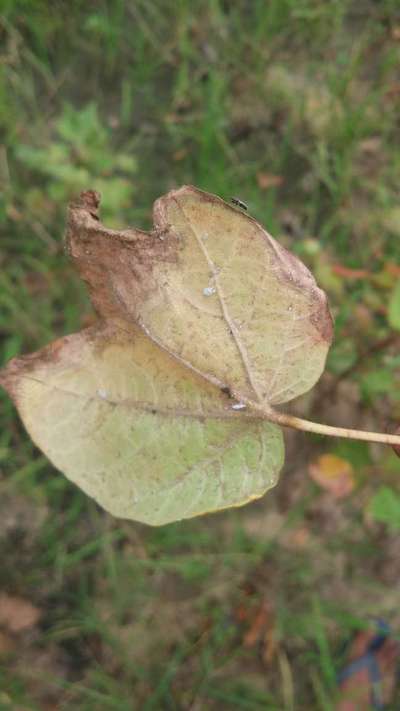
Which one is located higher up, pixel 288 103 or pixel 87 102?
pixel 87 102

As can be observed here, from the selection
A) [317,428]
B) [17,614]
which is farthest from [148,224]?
[317,428]

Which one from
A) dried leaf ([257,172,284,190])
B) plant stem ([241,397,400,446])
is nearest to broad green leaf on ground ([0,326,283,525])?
plant stem ([241,397,400,446])

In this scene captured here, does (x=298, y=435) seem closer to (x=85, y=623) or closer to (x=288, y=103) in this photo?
(x=85, y=623)

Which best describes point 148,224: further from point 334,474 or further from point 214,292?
point 214,292

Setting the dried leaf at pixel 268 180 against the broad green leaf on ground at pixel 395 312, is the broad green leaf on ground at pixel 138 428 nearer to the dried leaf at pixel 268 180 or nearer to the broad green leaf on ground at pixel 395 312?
the broad green leaf on ground at pixel 395 312

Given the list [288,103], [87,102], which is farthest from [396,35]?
[87,102]
